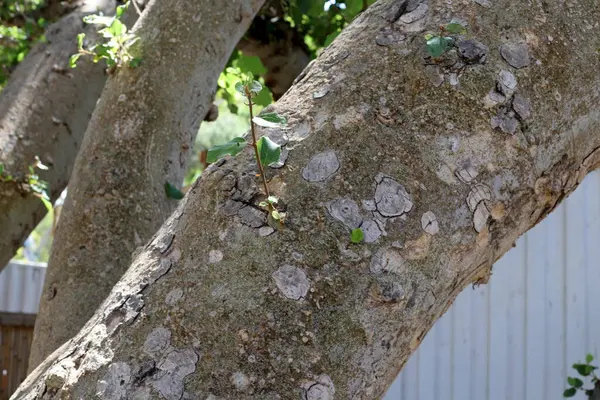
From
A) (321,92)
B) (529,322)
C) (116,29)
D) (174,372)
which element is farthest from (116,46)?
(529,322)

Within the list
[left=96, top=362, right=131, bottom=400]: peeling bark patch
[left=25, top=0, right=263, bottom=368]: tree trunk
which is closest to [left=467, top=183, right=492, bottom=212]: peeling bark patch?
[left=96, top=362, right=131, bottom=400]: peeling bark patch

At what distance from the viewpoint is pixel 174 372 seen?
3.15 feet

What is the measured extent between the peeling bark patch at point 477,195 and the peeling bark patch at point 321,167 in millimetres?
171

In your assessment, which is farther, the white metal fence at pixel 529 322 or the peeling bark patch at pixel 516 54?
the white metal fence at pixel 529 322

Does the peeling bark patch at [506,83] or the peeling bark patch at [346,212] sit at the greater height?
the peeling bark patch at [506,83]

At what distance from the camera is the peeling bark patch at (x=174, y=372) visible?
95cm

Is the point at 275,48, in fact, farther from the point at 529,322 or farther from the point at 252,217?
the point at 252,217

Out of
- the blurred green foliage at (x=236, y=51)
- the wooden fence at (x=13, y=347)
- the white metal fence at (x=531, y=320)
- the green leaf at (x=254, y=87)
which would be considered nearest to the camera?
the green leaf at (x=254, y=87)

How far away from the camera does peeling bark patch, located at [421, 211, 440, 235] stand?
1043 mm

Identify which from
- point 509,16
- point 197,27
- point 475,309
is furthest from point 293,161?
point 475,309

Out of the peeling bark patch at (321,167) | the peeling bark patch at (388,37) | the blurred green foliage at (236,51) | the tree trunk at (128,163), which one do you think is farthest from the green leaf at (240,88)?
the blurred green foliage at (236,51)

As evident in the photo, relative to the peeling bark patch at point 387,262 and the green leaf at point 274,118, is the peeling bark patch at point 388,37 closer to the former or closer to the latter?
the green leaf at point 274,118

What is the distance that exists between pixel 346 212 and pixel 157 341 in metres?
0.27

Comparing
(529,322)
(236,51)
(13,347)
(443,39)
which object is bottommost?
(13,347)
